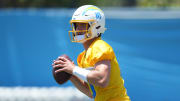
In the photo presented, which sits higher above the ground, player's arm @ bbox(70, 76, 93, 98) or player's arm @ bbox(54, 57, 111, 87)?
player's arm @ bbox(54, 57, 111, 87)

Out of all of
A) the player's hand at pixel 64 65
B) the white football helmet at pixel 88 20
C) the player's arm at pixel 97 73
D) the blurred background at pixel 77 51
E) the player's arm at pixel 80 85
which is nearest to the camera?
the player's arm at pixel 97 73

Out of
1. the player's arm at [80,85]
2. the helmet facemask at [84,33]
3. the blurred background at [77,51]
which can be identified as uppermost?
the helmet facemask at [84,33]

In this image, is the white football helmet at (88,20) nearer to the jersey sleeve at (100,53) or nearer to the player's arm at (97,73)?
the jersey sleeve at (100,53)

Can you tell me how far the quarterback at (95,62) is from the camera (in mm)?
2109

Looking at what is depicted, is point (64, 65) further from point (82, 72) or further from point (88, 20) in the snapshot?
point (88, 20)

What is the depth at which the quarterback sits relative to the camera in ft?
6.92

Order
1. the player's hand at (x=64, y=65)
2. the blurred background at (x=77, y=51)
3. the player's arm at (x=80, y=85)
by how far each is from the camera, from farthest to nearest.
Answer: the blurred background at (x=77, y=51) < the player's arm at (x=80, y=85) < the player's hand at (x=64, y=65)

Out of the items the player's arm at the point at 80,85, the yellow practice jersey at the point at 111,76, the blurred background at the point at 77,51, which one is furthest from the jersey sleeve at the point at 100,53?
the blurred background at the point at 77,51

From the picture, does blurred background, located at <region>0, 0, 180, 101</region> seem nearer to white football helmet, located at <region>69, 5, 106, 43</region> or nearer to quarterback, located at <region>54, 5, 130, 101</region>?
quarterback, located at <region>54, 5, 130, 101</region>

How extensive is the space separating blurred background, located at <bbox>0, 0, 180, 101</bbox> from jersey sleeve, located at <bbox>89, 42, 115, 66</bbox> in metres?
2.09

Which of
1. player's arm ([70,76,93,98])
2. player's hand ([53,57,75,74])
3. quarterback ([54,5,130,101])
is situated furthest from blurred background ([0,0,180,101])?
player's hand ([53,57,75,74])

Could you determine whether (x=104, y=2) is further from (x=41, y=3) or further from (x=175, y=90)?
(x=175, y=90)

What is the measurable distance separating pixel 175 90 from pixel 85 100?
1158 mm

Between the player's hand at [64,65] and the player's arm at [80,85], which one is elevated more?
the player's hand at [64,65]
